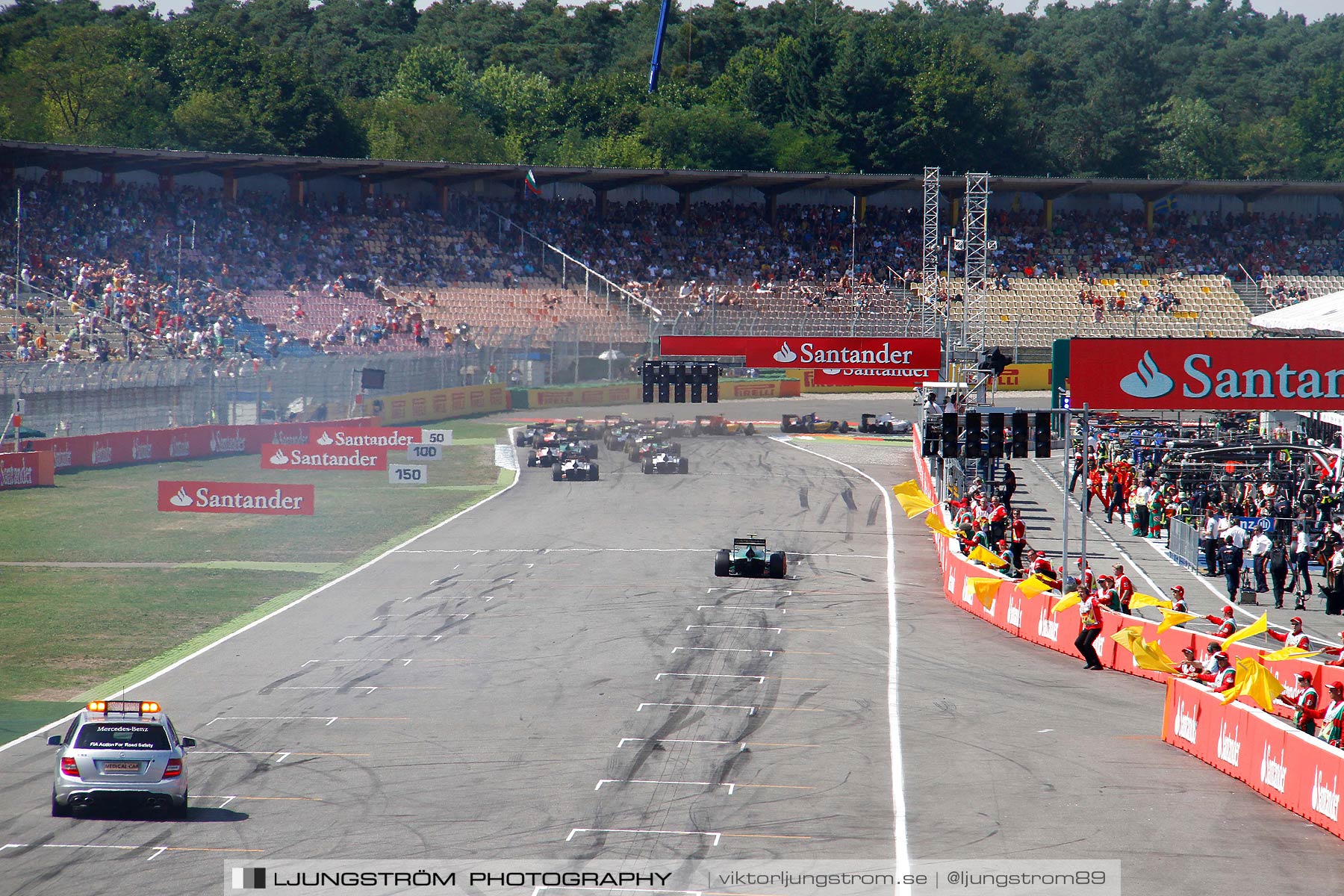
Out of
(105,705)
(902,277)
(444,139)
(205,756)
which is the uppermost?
(444,139)

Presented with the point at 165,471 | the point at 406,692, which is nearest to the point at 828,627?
the point at 406,692

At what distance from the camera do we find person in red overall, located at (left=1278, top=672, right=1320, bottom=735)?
56.0ft

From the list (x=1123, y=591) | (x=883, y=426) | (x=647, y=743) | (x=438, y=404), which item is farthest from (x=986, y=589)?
(x=438, y=404)

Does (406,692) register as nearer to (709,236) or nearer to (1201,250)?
(709,236)

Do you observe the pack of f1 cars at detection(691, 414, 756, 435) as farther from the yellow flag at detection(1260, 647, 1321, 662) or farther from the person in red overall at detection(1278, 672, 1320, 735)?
the person in red overall at detection(1278, 672, 1320, 735)

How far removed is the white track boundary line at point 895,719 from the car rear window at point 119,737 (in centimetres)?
815

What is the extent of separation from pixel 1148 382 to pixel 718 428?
35.5 m

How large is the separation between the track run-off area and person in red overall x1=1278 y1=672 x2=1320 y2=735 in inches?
43.3

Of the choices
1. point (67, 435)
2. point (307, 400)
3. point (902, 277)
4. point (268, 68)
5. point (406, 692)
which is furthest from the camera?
point (268, 68)

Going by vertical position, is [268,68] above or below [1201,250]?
above

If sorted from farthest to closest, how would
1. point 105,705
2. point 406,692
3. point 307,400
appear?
point 307,400, point 406,692, point 105,705

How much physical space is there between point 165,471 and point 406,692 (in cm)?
2743

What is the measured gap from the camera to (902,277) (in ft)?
246

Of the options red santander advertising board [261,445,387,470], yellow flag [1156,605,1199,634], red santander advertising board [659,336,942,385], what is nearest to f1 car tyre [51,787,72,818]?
yellow flag [1156,605,1199,634]
